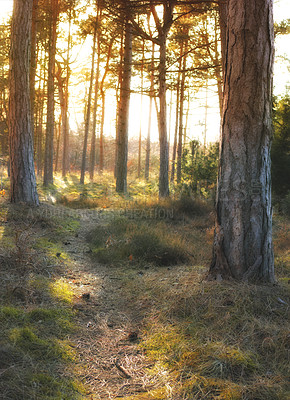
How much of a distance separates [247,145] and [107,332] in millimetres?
2786

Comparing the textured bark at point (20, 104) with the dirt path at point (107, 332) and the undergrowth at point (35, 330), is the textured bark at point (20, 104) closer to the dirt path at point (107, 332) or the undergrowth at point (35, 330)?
the undergrowth at point (35, 330)

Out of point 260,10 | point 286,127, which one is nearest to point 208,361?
point 260,10

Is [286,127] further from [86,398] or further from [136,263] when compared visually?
[86,398]

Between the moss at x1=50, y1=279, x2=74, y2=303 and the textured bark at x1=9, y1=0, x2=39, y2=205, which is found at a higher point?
the textured bark at x1=9, y1=0, x2=39, y2=205

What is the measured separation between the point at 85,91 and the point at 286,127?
76.8 feet

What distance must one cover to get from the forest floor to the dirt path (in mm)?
12

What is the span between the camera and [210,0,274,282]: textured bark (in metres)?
3.82

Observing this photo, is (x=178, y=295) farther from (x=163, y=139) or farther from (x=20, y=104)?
(x=163, y=139)

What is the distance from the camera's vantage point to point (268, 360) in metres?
2.72

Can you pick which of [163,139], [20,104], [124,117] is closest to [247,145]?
[20,104]

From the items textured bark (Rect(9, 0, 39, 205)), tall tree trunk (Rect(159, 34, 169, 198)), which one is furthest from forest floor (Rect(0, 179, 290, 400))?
tall tree trunk (Rect(159, 34, 169, 198))

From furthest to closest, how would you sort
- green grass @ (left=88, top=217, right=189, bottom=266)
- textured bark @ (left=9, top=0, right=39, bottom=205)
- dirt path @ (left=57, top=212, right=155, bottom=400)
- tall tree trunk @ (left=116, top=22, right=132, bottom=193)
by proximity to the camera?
tall tree trunk @ (left=116, top=22, right=132, bottom=193), textured bark @ (left=9, top=0, right=39, bottom=205), green grass @ (left=88, top=217, right=189, bottom=266), dirt path @ (left=57, top=212, right=155, bottom=400)

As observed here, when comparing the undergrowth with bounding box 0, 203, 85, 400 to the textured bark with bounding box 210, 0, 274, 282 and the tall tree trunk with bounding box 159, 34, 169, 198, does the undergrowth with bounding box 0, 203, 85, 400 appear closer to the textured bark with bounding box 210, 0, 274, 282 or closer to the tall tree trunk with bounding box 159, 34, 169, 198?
the textured bark with bounding box 210, 0, 274, 282

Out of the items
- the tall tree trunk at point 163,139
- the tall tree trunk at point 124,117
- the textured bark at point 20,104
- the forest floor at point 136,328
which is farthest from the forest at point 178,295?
the tall tree trunk at point 124,117
